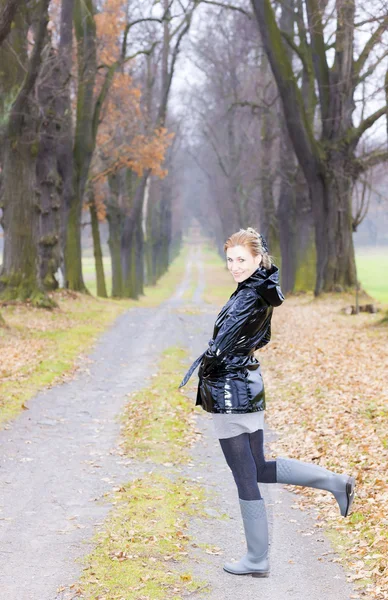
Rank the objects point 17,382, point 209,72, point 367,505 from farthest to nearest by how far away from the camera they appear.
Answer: point 209,72
point 17,382
point 367,505

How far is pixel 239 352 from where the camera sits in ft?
14.8

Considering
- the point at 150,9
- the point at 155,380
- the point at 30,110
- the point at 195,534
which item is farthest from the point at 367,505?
the point at 150,9

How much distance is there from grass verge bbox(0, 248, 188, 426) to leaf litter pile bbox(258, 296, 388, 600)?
345 cm

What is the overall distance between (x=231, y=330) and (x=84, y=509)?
2.43 m

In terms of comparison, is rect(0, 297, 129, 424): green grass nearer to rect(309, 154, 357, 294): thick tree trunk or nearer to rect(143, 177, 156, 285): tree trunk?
rect(309, 154, 357, 294): thick tree trunk

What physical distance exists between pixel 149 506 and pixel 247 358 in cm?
A: 212

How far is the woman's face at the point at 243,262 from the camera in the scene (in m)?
4.58

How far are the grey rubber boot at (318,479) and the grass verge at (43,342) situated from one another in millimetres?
4999

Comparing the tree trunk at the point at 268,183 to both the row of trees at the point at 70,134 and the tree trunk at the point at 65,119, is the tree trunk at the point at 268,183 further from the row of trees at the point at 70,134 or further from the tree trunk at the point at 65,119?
the tree trunk at the point at 65,119

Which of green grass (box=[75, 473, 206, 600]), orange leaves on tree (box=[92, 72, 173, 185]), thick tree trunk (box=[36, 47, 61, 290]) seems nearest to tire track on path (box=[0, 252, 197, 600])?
green grass (box=[75, 473, 206, 600])

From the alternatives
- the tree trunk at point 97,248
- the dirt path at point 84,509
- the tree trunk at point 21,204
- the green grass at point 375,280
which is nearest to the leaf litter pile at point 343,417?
the dirt path at point 84,509

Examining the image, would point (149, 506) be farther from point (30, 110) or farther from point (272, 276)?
point (30, 110)

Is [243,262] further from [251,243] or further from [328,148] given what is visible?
[328,148]

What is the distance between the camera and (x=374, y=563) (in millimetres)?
4887
